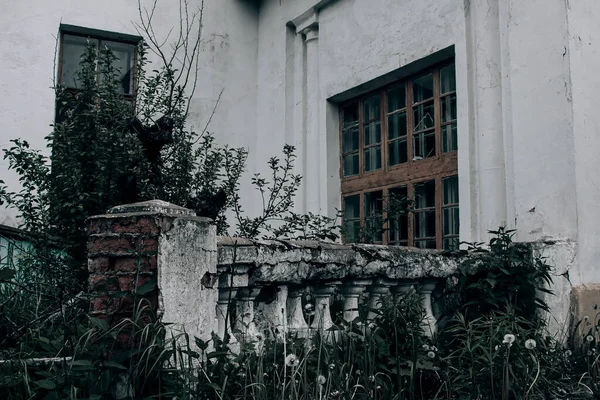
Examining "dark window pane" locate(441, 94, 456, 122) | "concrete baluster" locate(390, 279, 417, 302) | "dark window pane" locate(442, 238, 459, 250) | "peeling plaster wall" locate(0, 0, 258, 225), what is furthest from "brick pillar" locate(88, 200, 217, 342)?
"peeling plaster wall" locate(0, 0, 258, 225)

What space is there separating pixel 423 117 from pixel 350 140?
4.13 feet

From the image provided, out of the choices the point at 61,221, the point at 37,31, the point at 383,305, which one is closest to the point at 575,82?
the point at 383,305

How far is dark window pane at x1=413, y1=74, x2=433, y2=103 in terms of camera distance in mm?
6304

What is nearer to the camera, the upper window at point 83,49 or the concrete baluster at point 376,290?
the concrete baluster at point 376,290

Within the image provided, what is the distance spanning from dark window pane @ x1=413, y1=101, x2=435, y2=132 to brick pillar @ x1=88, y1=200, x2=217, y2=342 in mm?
3815

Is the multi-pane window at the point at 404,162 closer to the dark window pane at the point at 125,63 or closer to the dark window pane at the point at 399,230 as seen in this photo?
the dark window pane at the point at 399,230

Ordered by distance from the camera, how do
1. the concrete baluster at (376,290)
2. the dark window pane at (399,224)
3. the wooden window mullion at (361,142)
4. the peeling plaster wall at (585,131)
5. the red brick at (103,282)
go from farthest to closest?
1. the wooden window mullion at (361,142)
2. the dark window pane at (399,224)
3. the peeling plaster wall at (585,131)
4. the concrete baluster at (376,290)
5. the red brick at (103,282)

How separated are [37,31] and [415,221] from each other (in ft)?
16.5

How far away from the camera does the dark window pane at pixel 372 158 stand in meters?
Result: 6.86

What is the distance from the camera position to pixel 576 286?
14.8 feet

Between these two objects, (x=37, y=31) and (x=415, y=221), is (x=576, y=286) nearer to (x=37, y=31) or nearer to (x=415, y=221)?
(x=415, y=221)

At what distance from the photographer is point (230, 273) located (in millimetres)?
3158

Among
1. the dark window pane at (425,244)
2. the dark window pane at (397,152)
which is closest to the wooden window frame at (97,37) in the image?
the dark window pane at (397,152)

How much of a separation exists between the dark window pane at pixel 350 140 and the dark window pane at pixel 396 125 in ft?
2.04
